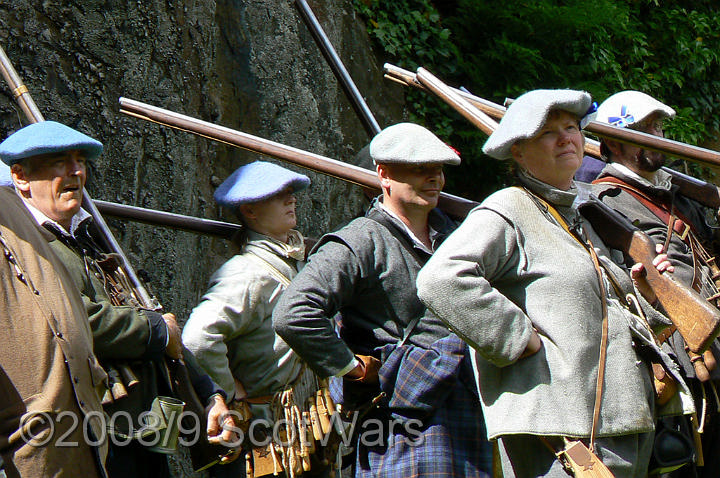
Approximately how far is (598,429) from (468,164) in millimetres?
5214

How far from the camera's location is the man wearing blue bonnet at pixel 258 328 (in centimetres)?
408

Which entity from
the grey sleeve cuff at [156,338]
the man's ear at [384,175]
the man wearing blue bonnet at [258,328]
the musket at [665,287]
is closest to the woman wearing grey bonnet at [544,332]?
the musket at [665,287]

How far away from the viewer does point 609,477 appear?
109 inches

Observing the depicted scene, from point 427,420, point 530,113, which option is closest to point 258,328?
point 427,420

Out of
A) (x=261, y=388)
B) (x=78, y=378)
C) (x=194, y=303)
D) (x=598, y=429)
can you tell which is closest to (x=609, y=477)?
(x=598, y=429)

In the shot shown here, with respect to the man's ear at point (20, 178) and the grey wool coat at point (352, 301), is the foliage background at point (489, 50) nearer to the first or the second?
the grey wool coat at point (352, 301)

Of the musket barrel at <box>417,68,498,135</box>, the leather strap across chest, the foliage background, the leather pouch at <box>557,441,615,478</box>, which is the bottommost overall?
the foliage background

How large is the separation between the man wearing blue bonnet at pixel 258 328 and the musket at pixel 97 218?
0.29 m

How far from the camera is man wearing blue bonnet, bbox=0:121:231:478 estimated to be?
346cm

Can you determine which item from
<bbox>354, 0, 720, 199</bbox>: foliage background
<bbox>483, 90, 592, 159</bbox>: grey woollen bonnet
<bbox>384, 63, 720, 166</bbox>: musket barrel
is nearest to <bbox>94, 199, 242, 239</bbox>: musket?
<bbox>483, 90, 592, 159</bbox>: grey woollen bonnet

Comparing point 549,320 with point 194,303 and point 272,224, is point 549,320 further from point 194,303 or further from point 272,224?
point 194,303

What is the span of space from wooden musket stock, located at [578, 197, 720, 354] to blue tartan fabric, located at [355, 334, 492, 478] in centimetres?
70

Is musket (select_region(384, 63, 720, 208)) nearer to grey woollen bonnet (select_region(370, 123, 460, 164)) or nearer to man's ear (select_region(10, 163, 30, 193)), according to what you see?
grey woollen bonnet (select_region(370, 123, 460, 164))

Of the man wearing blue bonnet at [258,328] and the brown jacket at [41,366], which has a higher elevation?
the brown jacket at [41,366]
